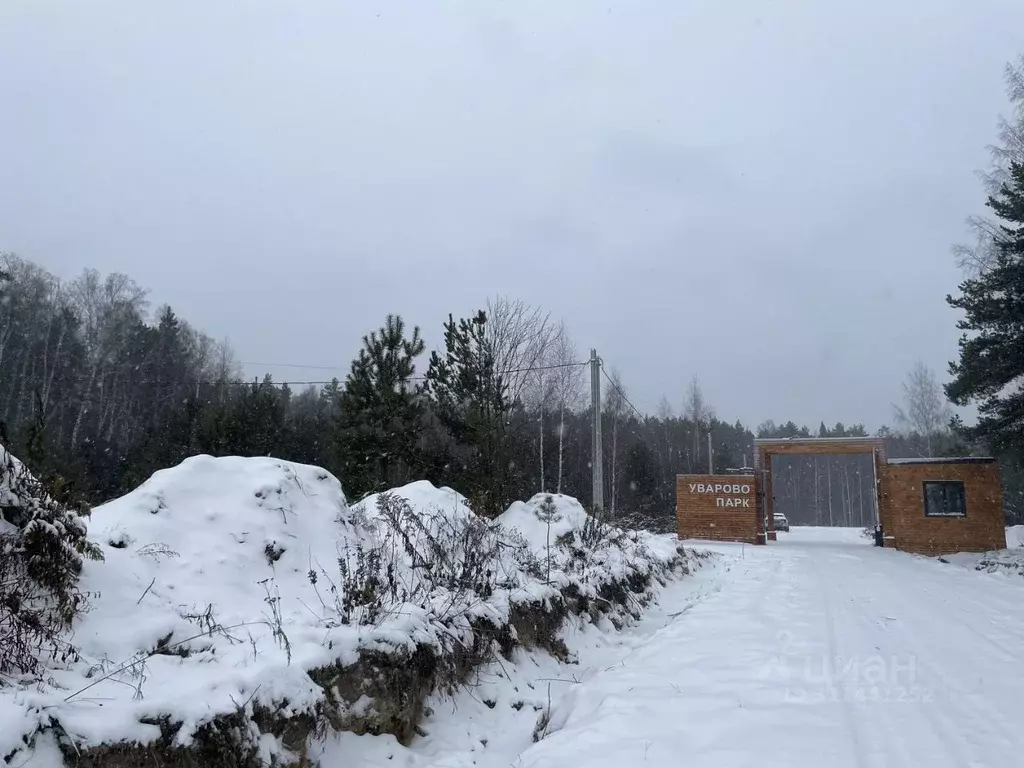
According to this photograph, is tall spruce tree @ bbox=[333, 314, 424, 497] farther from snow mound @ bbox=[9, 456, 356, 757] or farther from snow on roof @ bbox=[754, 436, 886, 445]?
snow on roof @ bbox=[754, 436, 886, 445]

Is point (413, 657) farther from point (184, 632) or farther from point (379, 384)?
point (379, 384)

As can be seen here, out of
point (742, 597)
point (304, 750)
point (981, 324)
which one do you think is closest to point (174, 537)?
point (304, 750)

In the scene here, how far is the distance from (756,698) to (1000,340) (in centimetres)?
1790

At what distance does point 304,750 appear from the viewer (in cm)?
387

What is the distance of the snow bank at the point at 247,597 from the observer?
3434 millimetres

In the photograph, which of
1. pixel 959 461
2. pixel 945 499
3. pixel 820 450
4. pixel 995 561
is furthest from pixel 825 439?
pixel 995 561

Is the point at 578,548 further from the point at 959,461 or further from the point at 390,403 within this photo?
the point at 959,461

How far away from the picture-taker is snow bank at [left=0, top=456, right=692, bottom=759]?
3.43 m

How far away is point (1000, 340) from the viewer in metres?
18.6

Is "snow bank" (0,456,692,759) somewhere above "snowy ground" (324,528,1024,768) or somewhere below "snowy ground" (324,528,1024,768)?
above

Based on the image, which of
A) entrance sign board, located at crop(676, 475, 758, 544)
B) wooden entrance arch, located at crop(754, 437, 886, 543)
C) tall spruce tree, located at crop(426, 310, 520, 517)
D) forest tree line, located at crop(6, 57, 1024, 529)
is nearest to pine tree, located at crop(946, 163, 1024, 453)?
forest tree line, located at crop(6, 57, 1024, 529)

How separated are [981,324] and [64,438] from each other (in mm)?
37008

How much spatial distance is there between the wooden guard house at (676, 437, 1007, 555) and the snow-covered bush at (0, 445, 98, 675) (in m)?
25.4

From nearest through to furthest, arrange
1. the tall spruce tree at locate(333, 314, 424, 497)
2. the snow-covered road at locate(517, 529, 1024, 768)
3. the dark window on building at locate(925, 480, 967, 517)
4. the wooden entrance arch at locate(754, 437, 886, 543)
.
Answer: the snow-covered road at locate(517, 529, 1024, 768), the tall spruce tree at locate(333, 314, 424, 497), the dark window on building at locate(925, 480, 967, 517), the wooden entrance arch at locate(754, 437, 886, 543)
